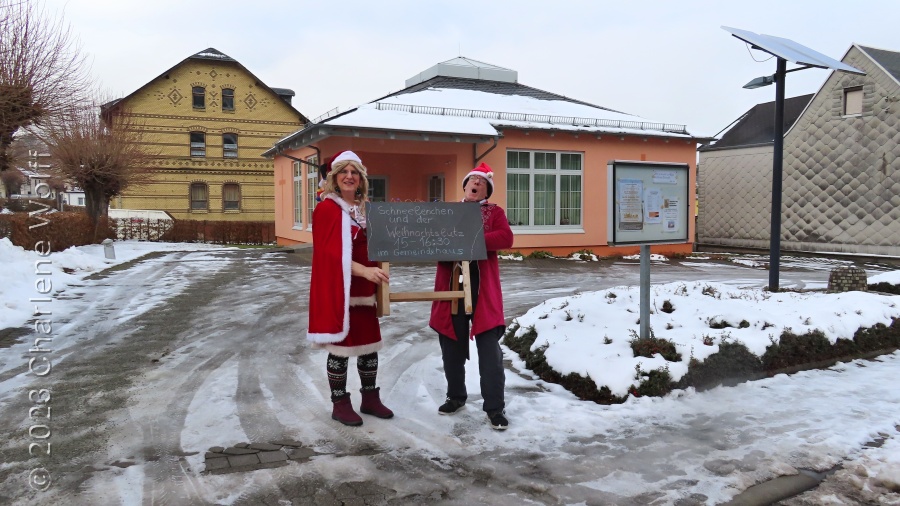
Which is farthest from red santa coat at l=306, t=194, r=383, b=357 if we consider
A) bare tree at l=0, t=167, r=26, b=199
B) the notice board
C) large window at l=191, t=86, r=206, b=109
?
large window at l=191, t=86, r=206, b=109

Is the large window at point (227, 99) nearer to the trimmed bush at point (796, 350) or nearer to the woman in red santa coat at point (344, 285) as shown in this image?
the woman in red santa coat at point (344, 285)

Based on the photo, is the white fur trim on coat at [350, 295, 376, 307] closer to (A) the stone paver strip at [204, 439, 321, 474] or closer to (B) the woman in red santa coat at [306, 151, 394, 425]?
(B) the woman in red santa coat at [306, 151, 394, 425]

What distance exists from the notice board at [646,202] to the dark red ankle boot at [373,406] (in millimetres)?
2316

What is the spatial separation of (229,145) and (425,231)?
34513mm

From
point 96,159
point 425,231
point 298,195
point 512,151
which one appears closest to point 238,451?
point 425,231

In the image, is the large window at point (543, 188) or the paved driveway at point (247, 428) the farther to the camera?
the large window at point (543, 188)

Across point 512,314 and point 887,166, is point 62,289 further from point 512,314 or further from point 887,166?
point 887,166

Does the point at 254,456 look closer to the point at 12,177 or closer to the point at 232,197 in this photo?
the point at 12,177

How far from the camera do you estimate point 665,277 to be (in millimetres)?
13312

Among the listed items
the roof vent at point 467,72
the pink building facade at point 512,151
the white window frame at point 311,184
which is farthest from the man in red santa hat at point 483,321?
the roof vent at point 467,72

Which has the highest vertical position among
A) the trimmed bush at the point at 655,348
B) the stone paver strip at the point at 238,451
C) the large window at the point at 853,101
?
the large window at the point at 853,101

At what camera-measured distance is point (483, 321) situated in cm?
437

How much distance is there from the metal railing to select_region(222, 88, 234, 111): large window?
863 inches

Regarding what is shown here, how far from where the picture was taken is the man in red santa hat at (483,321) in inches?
173
